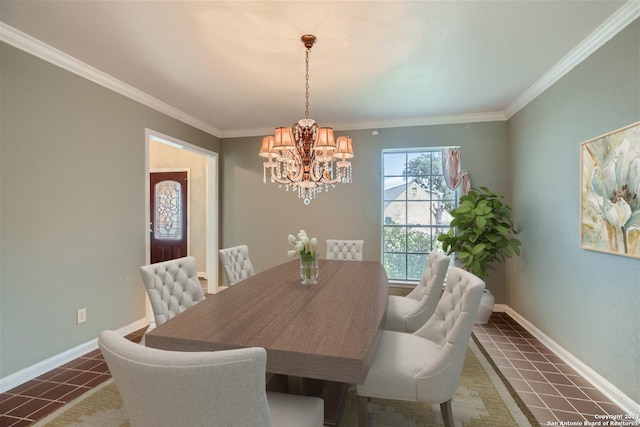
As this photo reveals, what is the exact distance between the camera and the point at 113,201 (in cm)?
293

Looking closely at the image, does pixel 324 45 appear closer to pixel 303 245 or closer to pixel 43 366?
pixel 303 245

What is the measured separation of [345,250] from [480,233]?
5.10 ft

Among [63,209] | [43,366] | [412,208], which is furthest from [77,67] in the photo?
[412,208]

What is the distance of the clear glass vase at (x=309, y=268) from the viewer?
6.96ft

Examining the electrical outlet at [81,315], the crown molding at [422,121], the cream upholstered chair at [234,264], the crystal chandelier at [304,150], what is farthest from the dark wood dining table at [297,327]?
the crown molding at [422,121]

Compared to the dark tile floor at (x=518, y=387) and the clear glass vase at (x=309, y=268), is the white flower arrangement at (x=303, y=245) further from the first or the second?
the dark tile floor at (x=518, y=387)

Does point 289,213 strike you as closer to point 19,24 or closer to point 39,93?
point 39,93

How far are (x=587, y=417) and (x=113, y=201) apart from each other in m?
4.16

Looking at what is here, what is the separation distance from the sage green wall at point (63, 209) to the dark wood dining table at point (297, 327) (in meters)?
1.65

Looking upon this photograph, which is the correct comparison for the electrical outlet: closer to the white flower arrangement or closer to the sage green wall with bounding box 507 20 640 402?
the white flower arrangement

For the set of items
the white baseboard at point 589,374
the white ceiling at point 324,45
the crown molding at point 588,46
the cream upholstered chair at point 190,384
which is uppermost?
the white ceiling at point 324,45

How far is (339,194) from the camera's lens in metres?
4.27

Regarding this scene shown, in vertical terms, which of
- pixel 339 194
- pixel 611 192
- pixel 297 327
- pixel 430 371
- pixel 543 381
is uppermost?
pixel 339 194

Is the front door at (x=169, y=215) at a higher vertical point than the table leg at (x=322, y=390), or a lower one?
higher
